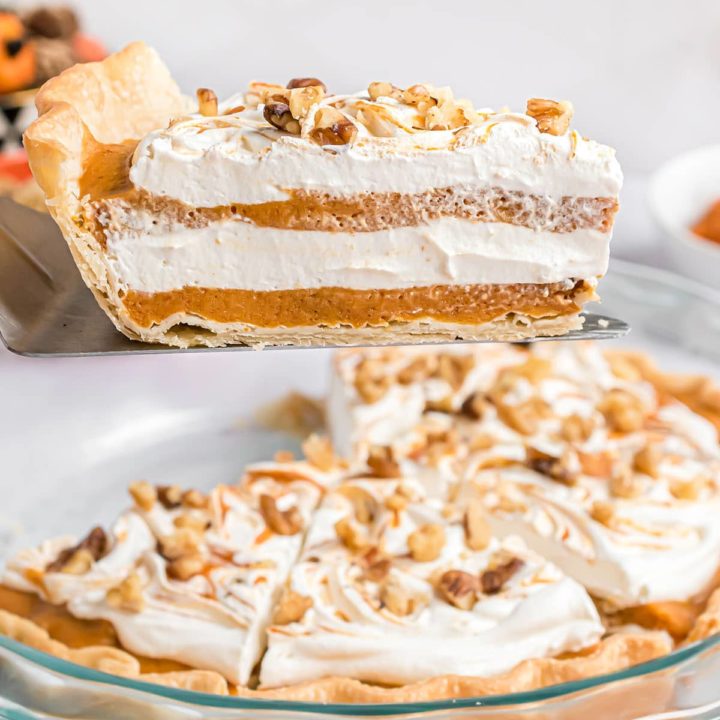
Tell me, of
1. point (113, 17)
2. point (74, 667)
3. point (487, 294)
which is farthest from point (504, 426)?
point (113, 17)

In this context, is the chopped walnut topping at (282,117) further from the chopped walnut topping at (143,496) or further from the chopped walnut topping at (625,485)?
the chopped walnut topping at (625,485)

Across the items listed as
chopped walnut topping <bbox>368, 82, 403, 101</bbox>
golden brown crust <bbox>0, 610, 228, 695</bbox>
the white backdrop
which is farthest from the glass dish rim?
the white backdrop

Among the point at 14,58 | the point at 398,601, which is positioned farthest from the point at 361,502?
the point at 14,58

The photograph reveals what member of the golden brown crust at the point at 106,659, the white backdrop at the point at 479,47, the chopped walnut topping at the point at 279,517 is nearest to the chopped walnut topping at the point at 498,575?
the chopped walnut topping at the point at 279,517

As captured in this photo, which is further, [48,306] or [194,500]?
[194,500]

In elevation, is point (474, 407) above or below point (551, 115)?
below

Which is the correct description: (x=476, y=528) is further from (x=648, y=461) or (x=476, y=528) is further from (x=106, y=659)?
(x=106, y=659)

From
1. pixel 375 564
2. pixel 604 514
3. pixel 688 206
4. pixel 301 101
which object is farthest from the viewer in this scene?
pixel 688 206

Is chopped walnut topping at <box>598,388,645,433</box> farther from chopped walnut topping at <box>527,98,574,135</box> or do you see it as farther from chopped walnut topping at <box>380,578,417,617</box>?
chopped walnut topping at <box>527,98,574,135</box>
